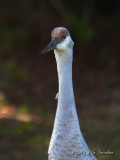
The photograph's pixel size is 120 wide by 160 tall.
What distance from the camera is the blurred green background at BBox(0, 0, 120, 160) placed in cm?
770

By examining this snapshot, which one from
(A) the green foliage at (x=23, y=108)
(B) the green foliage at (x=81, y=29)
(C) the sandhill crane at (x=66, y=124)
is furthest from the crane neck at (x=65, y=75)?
(B) the green foliage at (x=81, y=29)

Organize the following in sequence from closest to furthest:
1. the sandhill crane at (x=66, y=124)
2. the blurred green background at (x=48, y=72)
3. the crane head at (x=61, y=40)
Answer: the crane head at (x=61, y=40), the sandhill crane at (x=66, y=124), the blurred green background at (x=48, y=72)

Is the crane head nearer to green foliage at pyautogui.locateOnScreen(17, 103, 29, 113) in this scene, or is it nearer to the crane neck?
the crane neck

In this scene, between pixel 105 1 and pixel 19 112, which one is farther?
pixel 105 1

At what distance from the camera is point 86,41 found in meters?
11.2

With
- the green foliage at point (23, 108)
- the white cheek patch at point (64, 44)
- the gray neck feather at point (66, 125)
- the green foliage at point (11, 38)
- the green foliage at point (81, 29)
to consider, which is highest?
the green foliage at point (11, 38)

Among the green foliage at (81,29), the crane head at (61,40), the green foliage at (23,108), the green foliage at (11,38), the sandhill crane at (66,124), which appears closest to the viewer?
the crane head at (61,40)

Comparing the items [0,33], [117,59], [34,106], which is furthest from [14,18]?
[34,106]

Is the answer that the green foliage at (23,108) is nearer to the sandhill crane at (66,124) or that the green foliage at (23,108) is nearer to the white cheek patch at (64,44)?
the sandhill crane at (66,124)

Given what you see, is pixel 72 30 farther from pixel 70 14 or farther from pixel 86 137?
pixel 86 137

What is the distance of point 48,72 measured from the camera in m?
11.5

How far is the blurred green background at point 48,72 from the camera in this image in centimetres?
770

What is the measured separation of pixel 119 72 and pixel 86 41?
1226 millimetres

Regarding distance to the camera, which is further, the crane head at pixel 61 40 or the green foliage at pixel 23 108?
the green foliage at pixel 23 108
